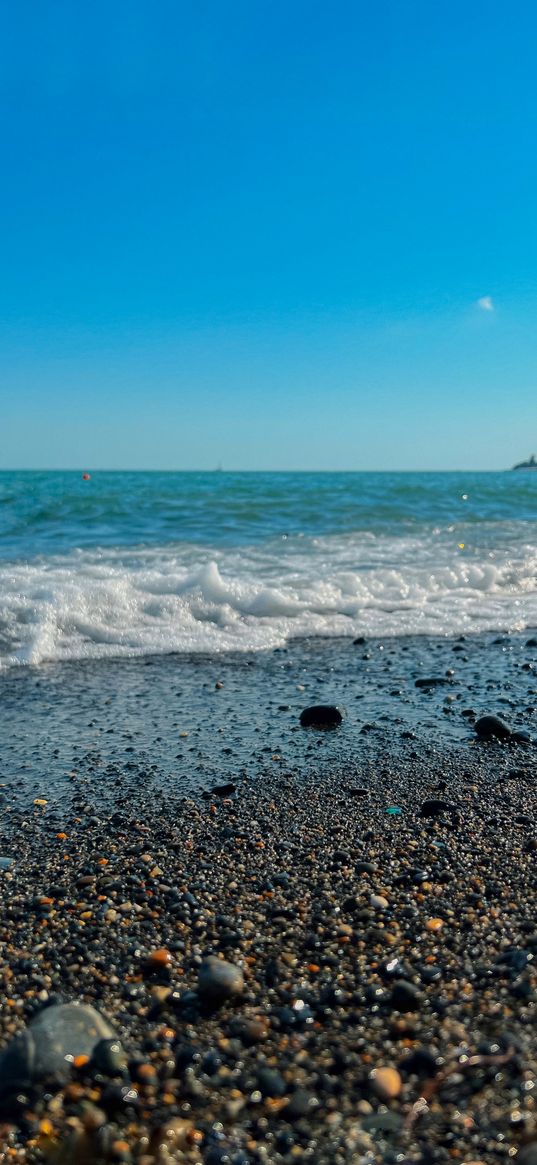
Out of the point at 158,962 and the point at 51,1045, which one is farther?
the point at 158,962

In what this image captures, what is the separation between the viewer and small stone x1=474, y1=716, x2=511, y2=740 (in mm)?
4176

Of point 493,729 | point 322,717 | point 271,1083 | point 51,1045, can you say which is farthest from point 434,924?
point 322,717

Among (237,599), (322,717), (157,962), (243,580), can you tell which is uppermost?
(243,580)

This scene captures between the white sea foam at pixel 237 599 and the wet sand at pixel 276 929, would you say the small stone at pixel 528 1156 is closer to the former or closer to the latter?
the wet sand at pixel 276 929

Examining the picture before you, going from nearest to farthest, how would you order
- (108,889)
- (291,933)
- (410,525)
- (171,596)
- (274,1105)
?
(274,1105) → (291,933) → (108,889) → (171,596) → (410,525)

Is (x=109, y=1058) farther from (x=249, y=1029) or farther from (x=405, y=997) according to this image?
(x=405, y=997)

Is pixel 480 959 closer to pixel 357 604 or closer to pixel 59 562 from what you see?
pixel 357 604

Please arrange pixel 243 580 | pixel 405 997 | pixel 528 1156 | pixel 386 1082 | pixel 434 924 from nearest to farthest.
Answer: pixel 528 1156, pixel 386 1082, pixel 405 997, pixel 434 924, pixel 243 580

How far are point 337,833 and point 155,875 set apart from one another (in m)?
0.75

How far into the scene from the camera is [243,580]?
346 inches

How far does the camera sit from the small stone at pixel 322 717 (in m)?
4.43

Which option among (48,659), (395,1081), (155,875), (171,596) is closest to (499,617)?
(171,596)

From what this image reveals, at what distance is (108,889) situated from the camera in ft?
8.63

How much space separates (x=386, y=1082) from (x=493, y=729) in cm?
268
